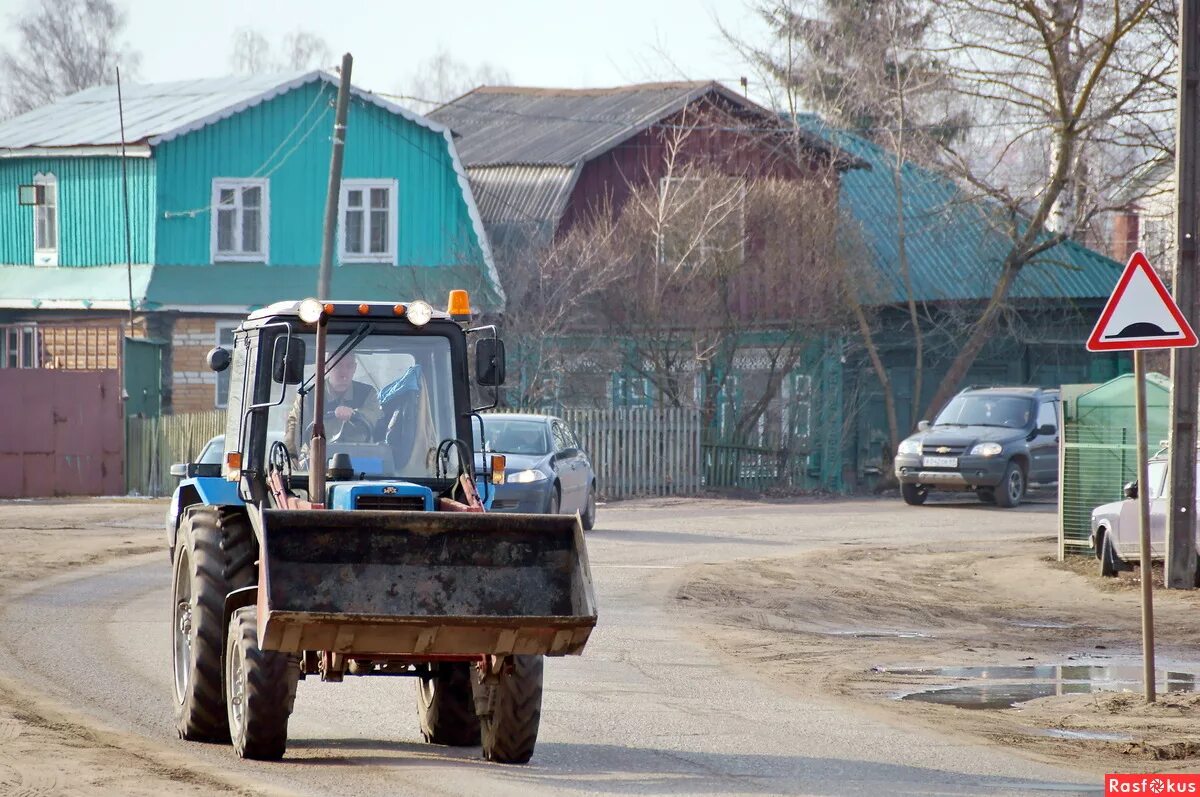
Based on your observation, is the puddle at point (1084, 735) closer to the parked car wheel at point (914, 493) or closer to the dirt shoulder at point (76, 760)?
the dirt shoulder at point (76, 760)

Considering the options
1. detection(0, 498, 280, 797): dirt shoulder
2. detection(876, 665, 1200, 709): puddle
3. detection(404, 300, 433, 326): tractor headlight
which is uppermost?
detection(404, 300, 433, 326): tractor headlight

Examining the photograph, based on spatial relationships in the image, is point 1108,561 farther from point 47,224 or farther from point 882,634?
point 47,224

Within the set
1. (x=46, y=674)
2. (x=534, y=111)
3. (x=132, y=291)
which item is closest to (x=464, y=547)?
(x=46, y=674)

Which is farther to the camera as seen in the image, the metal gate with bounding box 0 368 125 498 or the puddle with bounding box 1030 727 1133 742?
the metal gate with bounding box 0 368 125 498

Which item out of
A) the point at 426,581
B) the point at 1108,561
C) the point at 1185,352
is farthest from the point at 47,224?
the point at 426,581

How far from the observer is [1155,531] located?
17.5 m

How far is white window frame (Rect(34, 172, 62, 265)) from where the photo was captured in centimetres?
3694

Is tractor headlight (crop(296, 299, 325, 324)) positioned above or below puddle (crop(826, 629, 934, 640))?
above

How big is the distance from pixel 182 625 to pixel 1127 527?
36.4 feet

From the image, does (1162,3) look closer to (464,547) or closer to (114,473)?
(114,473)

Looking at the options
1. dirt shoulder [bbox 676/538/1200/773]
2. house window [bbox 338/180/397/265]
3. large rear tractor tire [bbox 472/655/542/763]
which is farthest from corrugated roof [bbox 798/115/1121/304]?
large rear tractor tire [bbox 472/655/542/763]

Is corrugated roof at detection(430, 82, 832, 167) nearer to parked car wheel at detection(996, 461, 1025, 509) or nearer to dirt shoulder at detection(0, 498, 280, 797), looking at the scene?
parked car wheel at detection(996, 461, 1025, 509)

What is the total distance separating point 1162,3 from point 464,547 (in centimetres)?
2297

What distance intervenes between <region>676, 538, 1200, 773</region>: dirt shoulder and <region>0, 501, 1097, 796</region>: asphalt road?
1.53 feet
